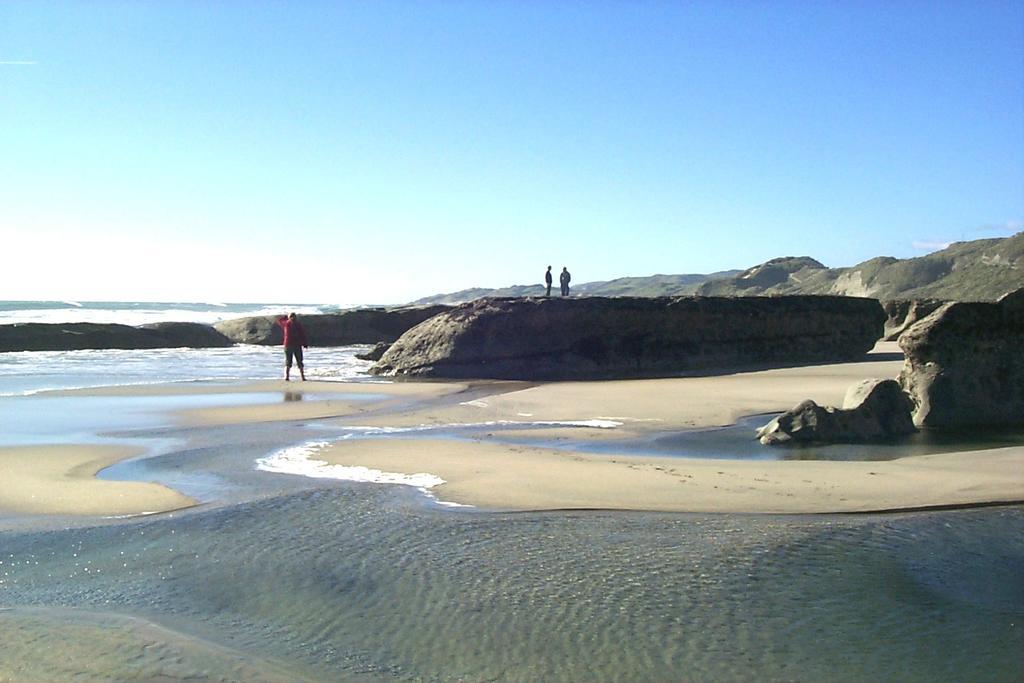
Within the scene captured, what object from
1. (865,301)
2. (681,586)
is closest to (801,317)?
(865,301)

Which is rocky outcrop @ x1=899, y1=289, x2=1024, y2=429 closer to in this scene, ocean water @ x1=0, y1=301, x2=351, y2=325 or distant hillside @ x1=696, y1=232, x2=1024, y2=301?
distant hillside @ x1=696, y1=232, x2=1024, y2=301

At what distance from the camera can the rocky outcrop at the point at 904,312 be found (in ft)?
98.0

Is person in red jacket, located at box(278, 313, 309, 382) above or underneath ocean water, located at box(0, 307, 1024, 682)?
above

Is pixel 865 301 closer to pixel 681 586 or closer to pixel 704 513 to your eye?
pixel 704 513

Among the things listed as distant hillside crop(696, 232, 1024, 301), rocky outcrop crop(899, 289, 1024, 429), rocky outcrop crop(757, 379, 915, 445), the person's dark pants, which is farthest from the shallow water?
distant hillside crop(696, 232, 1024, 301)

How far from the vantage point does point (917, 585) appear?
5.86 meters

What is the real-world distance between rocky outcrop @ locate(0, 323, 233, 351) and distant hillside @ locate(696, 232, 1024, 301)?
18.5m

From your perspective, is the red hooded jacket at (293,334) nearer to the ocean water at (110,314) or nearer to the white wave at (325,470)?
the white wave at (325,470)

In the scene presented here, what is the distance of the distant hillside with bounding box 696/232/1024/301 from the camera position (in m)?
37.4

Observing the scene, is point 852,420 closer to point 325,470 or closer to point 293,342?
point 325,470

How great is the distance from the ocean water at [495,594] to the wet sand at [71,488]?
12.5 inches

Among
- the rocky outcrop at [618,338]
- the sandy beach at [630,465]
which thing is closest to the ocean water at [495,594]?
the sandy beach at [630,465]

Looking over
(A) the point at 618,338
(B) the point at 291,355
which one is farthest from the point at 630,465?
(B) the point at 291,355

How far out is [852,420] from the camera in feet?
36.9
